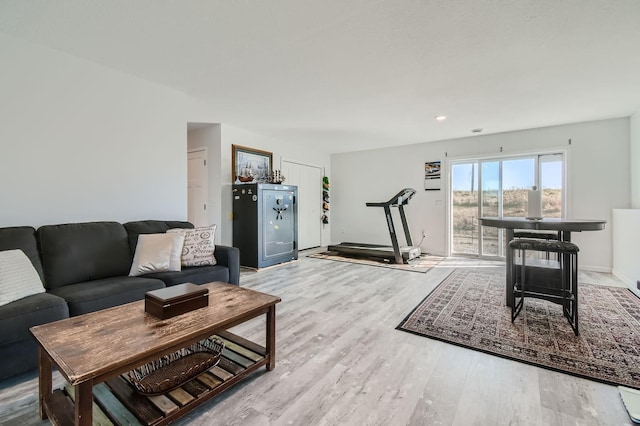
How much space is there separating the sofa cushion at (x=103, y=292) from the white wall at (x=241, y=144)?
8.12ft

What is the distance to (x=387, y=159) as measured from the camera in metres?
6.53

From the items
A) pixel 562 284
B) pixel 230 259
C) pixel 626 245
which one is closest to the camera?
pixel 562 284

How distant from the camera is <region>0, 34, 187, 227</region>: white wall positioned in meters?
2.38

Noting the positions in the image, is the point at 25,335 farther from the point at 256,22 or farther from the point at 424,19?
the point at 424,19

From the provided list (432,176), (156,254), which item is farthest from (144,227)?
(432,176)

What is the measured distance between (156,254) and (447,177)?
17.1 ft

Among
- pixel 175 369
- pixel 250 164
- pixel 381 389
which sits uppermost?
pixel 250 164

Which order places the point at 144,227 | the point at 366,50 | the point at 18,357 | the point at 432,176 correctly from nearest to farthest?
the point at 18,357 < the point at 366,50 < the point at 144,227 < the point at 432,176

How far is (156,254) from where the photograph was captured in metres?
2.67

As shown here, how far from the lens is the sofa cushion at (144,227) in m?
2.82

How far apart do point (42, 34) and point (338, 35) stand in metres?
2.37

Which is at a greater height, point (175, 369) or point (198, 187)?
point (198, 187)

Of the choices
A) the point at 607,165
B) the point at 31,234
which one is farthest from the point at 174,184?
the point at 607,165

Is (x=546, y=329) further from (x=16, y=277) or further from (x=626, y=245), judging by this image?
(x=16, y=277)
